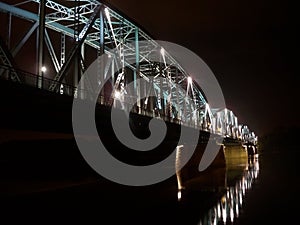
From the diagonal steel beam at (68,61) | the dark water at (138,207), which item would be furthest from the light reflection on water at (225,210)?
the diagonal steel beam at (68,61)

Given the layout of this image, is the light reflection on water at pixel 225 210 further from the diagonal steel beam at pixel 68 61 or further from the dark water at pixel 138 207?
the diagonal steel beam at pixel 68 61

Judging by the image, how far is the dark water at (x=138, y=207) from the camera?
494 inches

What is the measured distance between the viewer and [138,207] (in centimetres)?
1563

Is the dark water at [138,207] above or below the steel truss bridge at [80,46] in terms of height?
below

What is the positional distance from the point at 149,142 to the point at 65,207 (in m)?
12.6

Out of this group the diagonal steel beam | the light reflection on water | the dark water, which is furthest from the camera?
the diagonal steel beam

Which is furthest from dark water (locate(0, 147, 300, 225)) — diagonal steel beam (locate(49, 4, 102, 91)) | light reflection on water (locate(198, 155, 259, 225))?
diagonal steel beam (locate(49, 4, 102, 91))

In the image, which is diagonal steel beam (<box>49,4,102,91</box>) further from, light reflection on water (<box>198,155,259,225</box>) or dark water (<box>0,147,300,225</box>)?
light reflection on water (<box>198,155,259,225</box>)

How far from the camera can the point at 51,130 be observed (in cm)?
1636

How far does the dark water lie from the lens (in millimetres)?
12539

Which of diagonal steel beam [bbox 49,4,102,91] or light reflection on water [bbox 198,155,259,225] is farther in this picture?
diagonal steel beam [bbox 49,4,102,91]

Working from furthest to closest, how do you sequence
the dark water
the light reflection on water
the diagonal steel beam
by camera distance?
1. the diagonal steel beam
2. the light reflection on water
3. the dark water

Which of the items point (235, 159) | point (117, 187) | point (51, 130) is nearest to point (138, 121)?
point (117, 187)

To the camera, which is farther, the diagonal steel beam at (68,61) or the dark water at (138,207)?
the diagonal steel beam at (68,61)
